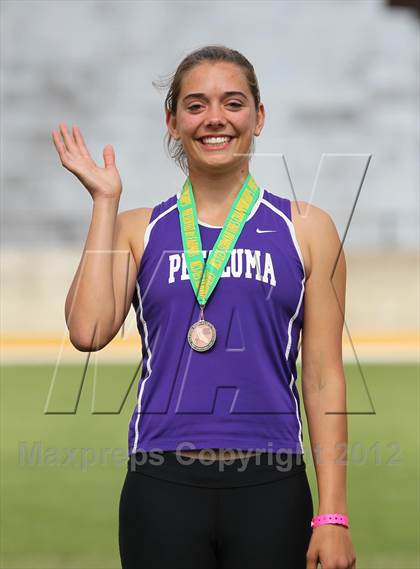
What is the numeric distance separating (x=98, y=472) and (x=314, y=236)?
216 inches

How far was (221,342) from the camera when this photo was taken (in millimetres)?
2449

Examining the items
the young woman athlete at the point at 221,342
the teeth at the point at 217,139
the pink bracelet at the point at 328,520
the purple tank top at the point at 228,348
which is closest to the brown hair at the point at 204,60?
the young woman athlete at the point at 221,342

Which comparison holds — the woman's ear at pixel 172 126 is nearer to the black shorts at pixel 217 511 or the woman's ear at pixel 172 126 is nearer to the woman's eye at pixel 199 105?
the woman's eye at pixel 199 105

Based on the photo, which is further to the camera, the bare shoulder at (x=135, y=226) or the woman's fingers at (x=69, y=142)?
the woman's fingers at (x=69, y=142)

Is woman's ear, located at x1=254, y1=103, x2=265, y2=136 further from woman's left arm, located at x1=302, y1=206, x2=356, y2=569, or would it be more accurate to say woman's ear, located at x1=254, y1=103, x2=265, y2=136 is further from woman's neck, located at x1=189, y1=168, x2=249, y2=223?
woman's left arm, located at x1=302, y1=206, x2=356, y2=569

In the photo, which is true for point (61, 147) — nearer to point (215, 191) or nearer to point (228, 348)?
point (215, 191)

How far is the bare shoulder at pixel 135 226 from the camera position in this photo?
262 centimetres

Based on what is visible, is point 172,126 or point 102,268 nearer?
point 102,268

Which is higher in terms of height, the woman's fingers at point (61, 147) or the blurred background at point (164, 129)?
the blurred background at point (164, 129)

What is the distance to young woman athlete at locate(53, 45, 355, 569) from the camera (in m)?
2.45

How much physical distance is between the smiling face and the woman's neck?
3cm

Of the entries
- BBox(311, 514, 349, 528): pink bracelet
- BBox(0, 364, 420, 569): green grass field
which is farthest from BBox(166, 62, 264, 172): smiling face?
BBox(0, 364, 420, 569): green grass field

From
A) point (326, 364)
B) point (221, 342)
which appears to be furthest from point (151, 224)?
point (326, 364)

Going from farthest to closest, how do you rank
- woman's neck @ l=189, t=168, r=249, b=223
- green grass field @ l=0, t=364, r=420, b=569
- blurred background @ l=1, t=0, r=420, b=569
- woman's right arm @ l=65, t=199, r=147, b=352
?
blurred background @ l=1, t=0, r=420, b=569 < green grass field @ l=0, t=364, r=420, b=569 < woman's neck @ l=189, t=168, r=249, b=223 < woman's right arm @ l=65, t=199, r=147, b=352
